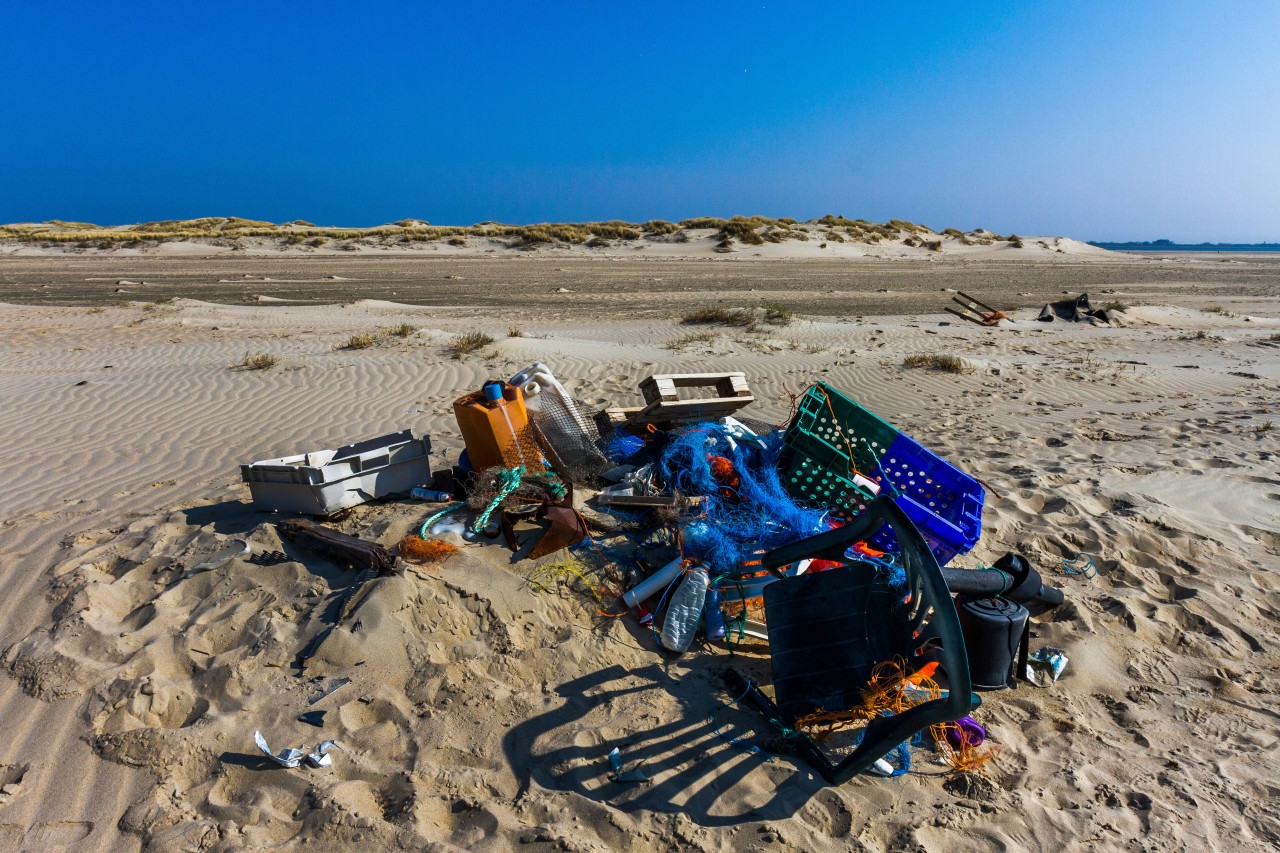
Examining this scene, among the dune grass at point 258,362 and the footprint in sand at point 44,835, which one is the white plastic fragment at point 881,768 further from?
→ the dune grass at point 258,362

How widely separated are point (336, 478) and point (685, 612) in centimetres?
207

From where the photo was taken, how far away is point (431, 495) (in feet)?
14.3

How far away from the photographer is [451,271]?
2483 centimetres

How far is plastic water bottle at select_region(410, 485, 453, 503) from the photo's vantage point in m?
4.33

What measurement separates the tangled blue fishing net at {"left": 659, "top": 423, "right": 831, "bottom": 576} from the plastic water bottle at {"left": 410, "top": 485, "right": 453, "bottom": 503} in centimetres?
127

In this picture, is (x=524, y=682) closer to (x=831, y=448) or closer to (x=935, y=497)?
(x=831, y=448)

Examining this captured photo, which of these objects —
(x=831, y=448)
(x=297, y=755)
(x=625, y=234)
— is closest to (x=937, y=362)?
(x=831, y=448)

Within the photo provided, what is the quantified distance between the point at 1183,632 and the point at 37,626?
546 cm

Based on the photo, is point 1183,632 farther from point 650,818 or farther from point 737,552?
point 650,818

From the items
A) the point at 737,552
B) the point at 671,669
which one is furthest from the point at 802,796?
the point at 737,552

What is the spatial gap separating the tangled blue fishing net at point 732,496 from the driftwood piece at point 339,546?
1.47 metres

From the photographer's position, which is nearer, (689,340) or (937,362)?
(937,362)

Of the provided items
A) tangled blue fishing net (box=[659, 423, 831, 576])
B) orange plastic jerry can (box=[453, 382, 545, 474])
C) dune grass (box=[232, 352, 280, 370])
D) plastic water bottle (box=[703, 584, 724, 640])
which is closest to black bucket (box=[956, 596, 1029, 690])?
A: tangled blue fishing net (box=[659, 423, 831, 576])

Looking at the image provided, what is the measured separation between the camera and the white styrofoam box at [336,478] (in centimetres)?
403
